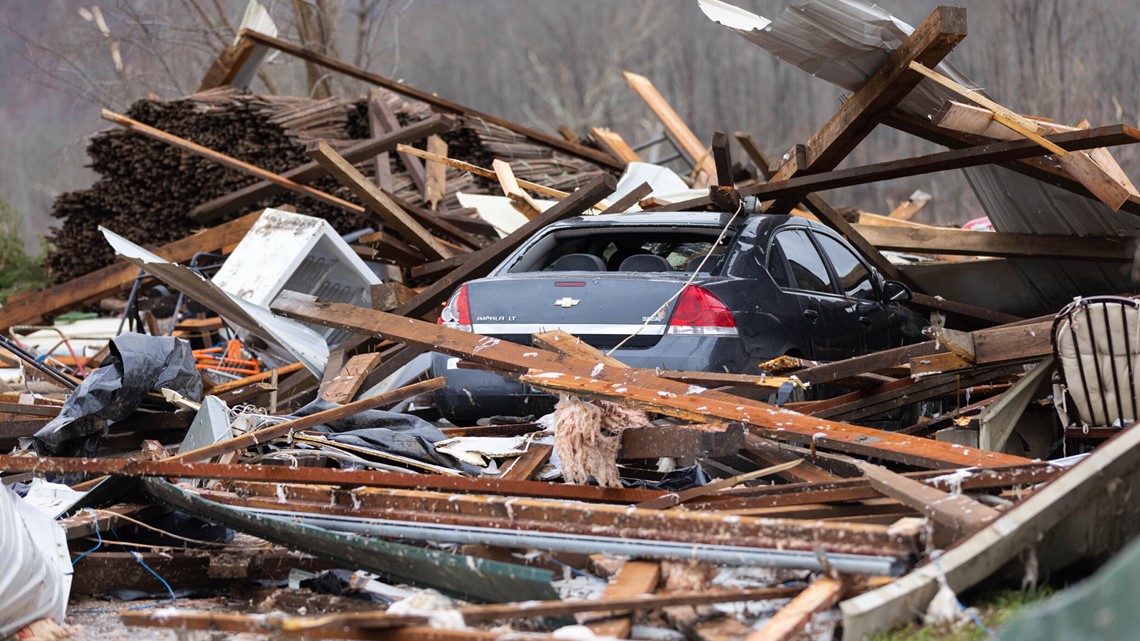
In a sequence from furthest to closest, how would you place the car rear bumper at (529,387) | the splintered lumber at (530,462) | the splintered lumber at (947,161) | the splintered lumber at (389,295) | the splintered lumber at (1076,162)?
the splintered lumber at (389,295), the splintered lumber at (947,161), the splintered lumber at (1076,162), the car rear bumper at (529,387), the splintered lumber at (530,462)

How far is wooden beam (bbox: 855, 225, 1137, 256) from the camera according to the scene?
9.23 metres

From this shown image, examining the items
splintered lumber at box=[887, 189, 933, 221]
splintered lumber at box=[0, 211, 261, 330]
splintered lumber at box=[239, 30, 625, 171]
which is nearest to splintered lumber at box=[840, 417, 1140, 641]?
splintered lumber at box=[0, 211, 261, 330]

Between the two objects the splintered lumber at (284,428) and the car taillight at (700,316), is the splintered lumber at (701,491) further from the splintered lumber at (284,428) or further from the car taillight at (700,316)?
the splintered lumber at (284,428)

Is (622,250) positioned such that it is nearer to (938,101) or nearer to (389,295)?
(389,295)

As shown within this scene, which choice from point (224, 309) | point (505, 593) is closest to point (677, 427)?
point (505, 593)

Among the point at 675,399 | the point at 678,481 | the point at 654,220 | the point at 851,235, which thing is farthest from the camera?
the point at 851,235

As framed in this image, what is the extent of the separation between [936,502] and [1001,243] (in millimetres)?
6220

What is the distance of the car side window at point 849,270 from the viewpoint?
866 cm

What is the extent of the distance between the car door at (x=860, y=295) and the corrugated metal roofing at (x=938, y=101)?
3.69ft

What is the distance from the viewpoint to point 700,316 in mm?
7062

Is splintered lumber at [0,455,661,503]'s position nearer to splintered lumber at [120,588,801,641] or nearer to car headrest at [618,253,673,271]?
splintered lumber at [120,588,801,641]

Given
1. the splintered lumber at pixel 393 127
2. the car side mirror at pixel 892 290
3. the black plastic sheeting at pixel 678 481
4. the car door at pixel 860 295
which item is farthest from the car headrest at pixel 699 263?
the splintered lumber at pixel 393 127

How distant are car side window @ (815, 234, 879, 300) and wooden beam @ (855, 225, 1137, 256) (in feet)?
5.48

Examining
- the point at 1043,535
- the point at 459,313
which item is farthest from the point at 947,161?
the point at 1043,535
